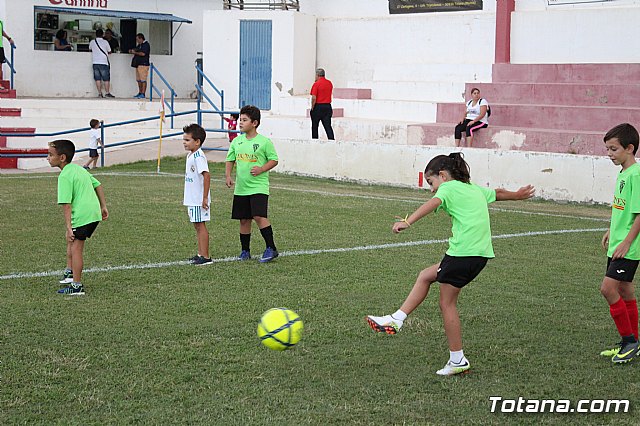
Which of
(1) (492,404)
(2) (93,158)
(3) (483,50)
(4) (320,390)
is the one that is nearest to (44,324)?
(4) (320,390)

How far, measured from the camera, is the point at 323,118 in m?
20.8

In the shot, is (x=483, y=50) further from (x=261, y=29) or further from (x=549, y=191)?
(x=549, y=191)

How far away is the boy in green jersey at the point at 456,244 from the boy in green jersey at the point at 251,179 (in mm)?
3815

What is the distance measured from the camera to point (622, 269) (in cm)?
593

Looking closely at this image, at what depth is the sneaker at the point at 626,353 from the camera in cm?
591

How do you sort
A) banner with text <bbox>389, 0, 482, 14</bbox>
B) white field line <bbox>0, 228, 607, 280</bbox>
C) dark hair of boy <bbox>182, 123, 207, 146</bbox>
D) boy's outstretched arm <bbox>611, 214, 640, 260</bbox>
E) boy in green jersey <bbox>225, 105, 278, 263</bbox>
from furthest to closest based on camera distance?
banner with text <bbox>389, 0, 482, 14</bbox> → boy in green jersey <bbox>225, 105, 278, 263</bbox> → dark hair of boy <bbox>182, 123, 207, 146</bbox> → white field line <bbox>0, 228, 607, 280</bbox> → boy's outstretched arm <bbox>611, 214, 640, 260</bbox>

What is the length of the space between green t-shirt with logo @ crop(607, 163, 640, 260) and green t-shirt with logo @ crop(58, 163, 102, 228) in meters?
4.25

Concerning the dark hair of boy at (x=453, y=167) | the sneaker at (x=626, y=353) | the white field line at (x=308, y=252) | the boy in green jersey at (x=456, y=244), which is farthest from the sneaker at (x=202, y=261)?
the sneaker at (x=626, y=353)

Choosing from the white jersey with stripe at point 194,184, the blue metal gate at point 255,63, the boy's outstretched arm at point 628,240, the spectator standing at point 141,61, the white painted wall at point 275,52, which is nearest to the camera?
the boy's outstretched arm at point 628,240

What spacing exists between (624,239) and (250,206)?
4450 millimetres

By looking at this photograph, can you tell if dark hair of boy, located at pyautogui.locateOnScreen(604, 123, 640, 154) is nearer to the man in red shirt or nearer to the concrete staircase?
the concrete staircase

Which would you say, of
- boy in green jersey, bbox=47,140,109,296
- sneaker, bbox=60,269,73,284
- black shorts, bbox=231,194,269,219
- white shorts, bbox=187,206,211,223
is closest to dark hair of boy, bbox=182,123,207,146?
white shorts, bbox=187,206,211,223

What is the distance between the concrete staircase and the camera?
18.5 meters

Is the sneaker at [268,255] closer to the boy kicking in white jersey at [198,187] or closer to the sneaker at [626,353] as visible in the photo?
the boy kicking in white jersey at [198,187]
